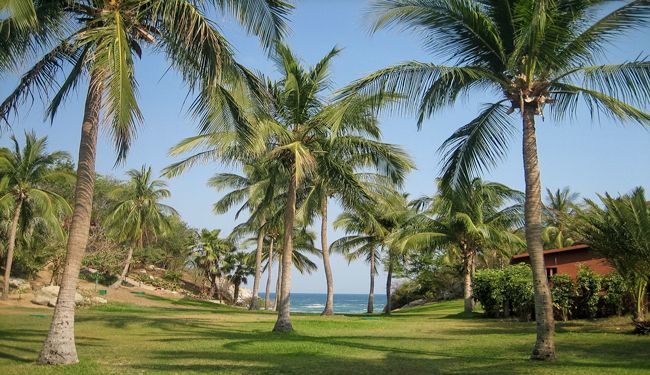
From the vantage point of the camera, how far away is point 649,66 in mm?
9867

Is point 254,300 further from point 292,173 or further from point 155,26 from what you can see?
point 155,26

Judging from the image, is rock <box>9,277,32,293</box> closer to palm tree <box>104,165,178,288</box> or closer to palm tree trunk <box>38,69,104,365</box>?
palm tree <box>104,165,178,288</box>

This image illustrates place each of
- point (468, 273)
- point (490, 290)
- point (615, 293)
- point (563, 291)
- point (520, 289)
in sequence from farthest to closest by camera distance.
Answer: point (468, 273) < point (490, 290) < point (520, 289) < point (563, 291) < point (615, 293)

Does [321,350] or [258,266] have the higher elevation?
[258,266]

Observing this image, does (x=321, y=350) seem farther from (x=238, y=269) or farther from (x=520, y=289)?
(x=238, y=269)

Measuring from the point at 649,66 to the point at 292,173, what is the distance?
35.0 ft

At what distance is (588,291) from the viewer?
1931 cm

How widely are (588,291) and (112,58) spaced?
59.4 ft

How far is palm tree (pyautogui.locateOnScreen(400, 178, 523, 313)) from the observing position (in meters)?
28.7

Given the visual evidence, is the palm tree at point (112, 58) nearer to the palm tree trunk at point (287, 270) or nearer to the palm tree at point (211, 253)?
the palm tree trunk at point (287, 270)

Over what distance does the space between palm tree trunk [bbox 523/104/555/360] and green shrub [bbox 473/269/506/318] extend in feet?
45.6

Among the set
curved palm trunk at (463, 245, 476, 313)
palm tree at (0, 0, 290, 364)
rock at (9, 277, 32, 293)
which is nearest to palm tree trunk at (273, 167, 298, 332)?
palm tree at (0, 0, 290, 364)

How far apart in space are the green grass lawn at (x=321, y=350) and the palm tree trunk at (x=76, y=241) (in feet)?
1.21

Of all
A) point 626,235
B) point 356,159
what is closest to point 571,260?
point 626,235
